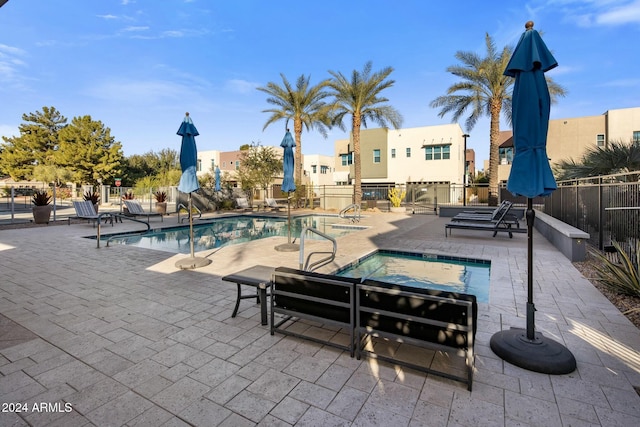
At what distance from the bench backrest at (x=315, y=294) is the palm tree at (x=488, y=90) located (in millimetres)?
19053

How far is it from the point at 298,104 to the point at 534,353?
22.3 metres

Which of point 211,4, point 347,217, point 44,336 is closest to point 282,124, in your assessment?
point 347,217

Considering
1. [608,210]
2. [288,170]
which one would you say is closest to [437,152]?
[608,210]

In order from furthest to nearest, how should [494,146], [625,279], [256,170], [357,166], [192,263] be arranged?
[256,170], [357,166], [494,146], [192,263], [625,279]

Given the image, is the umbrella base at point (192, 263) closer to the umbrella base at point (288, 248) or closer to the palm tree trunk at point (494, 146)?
the umbrella base at point (288, 248)

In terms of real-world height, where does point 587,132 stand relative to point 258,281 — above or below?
above

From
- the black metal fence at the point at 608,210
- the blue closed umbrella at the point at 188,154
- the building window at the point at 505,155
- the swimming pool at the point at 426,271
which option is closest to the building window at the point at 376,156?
the building window at the point at 505,155

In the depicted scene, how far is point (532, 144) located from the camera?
2867 mm

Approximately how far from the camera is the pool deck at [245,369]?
220 centimetres

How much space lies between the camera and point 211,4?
12000mm

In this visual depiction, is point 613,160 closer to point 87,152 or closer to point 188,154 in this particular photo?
point 188,154

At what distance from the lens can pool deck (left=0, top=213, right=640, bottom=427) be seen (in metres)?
2.20

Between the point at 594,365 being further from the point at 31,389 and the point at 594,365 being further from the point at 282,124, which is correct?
the point at 282,124

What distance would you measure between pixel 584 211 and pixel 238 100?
961 inches
